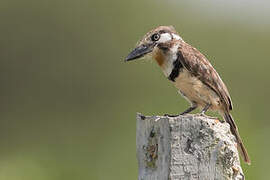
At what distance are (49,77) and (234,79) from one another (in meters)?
6.18

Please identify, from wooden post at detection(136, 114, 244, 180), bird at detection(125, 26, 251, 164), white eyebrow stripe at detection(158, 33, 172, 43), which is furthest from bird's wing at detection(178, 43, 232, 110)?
wooden post at detection(136, 114, 244, 180)

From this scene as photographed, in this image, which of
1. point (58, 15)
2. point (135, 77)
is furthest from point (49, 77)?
point (58, 15)

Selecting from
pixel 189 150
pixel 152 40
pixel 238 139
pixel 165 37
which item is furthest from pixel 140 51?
pixel 189 150

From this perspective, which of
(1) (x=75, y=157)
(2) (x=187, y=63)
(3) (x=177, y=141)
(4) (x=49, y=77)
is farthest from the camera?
(4) (x=49, y=77)

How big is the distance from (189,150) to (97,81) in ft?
47.6

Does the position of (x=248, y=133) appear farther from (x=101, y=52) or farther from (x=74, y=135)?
(x=101, y=52)

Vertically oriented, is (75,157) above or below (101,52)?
below

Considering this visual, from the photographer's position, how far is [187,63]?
6.63 metres

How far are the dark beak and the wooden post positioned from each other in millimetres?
1762

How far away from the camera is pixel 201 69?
6.72 m

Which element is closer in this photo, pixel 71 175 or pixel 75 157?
pixel 71 175

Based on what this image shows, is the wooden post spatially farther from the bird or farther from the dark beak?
the bird

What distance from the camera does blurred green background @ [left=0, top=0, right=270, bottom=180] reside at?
11500 mm

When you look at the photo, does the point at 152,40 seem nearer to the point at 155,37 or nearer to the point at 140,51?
the point at 155,37
